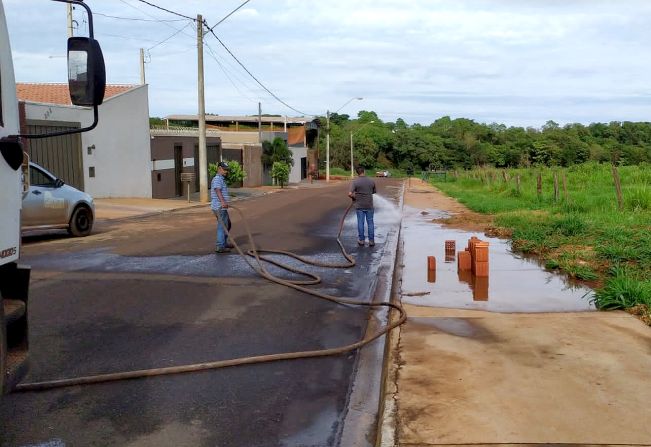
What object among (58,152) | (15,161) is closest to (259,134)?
(58,152)

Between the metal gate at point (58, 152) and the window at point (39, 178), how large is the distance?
7.96m

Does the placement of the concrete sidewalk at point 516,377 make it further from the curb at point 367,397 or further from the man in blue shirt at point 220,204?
the man in blue shirt at point 220,204

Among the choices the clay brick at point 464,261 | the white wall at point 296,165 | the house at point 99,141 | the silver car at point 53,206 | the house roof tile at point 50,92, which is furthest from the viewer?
the white wall at point 296,165

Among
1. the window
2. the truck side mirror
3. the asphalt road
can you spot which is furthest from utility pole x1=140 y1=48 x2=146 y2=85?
the truck side mirror

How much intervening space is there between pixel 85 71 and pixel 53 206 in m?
11.4

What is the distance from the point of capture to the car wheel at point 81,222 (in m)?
15.0

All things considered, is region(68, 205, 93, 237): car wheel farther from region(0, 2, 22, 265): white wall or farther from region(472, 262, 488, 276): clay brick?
region(0, 2, 22, 265): white wall

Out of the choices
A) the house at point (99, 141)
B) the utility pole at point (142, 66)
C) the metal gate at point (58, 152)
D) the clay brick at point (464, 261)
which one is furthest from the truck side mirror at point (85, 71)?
the utility pole at point (142, 66)

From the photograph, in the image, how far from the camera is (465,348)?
245 inches

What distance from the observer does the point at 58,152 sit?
24.6 metres

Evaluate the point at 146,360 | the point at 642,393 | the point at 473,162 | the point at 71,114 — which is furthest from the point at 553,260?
the point at 473,162

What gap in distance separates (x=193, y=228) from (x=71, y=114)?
1084 cm

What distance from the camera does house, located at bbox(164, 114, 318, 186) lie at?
50844 millimetres

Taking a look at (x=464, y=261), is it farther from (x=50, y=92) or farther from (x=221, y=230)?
(x=50, y=92)
